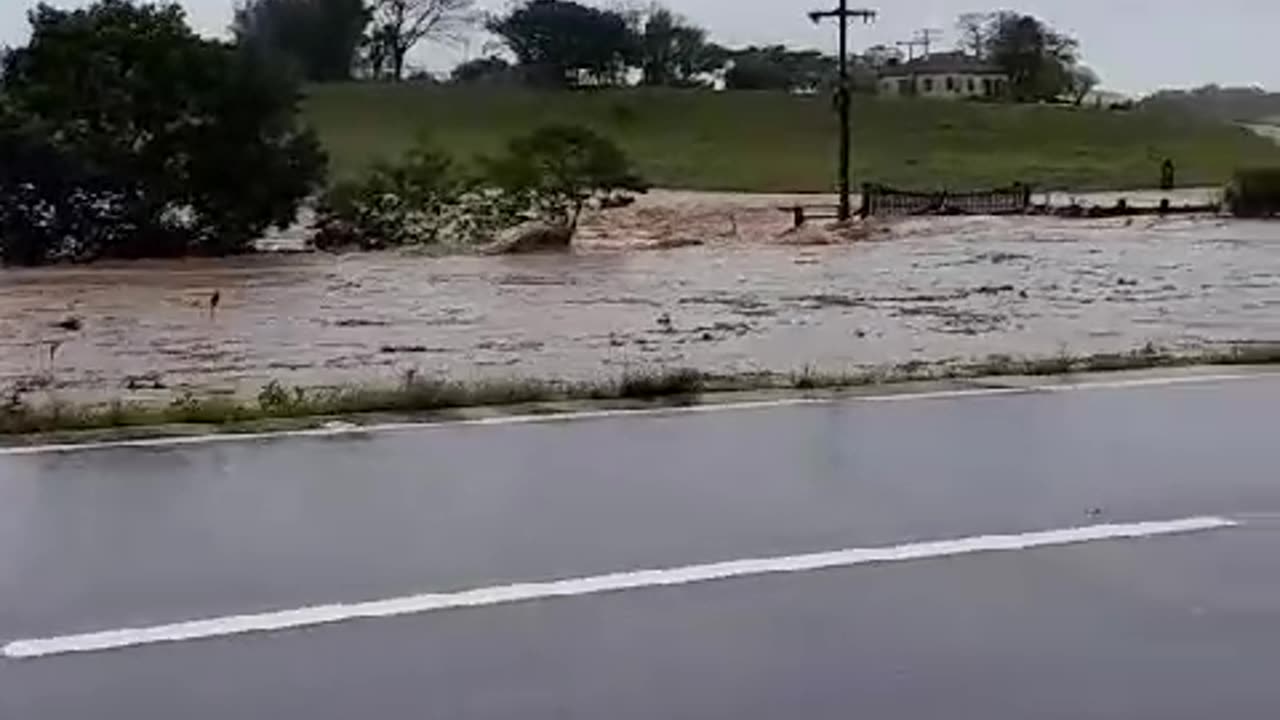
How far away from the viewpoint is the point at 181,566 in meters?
6.28

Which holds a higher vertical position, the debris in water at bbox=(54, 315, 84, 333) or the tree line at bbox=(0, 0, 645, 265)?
the tree line at bbox=(0, 0, 645, 265)

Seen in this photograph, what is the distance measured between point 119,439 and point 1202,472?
4.73 meters

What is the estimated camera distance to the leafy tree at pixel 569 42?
105m

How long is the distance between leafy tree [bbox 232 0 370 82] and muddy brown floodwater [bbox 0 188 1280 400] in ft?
151

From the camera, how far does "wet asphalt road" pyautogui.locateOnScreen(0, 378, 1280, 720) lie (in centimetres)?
496

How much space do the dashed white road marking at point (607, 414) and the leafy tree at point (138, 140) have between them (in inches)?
1392

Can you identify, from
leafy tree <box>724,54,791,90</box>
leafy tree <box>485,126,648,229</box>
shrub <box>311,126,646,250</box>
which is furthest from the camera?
leafy tree <box>724,54,791,90</box>

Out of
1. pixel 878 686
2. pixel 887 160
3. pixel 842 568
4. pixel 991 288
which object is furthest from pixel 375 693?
pixel 887 160

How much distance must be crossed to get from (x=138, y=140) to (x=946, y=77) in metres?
79.4

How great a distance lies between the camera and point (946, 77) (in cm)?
11700

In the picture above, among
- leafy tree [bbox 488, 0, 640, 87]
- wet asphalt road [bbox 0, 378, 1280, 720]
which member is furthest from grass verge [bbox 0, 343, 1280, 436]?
leafy tree [bbox 488, 0, 640, 87]

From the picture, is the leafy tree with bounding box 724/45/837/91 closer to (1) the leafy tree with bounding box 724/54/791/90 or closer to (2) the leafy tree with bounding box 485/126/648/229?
(1) the leafy tree with bounding box 724/54/791/90

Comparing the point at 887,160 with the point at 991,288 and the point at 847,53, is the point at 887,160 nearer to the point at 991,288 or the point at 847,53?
the point at 847,53

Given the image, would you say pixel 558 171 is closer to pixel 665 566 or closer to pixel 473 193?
pixel 473 193
